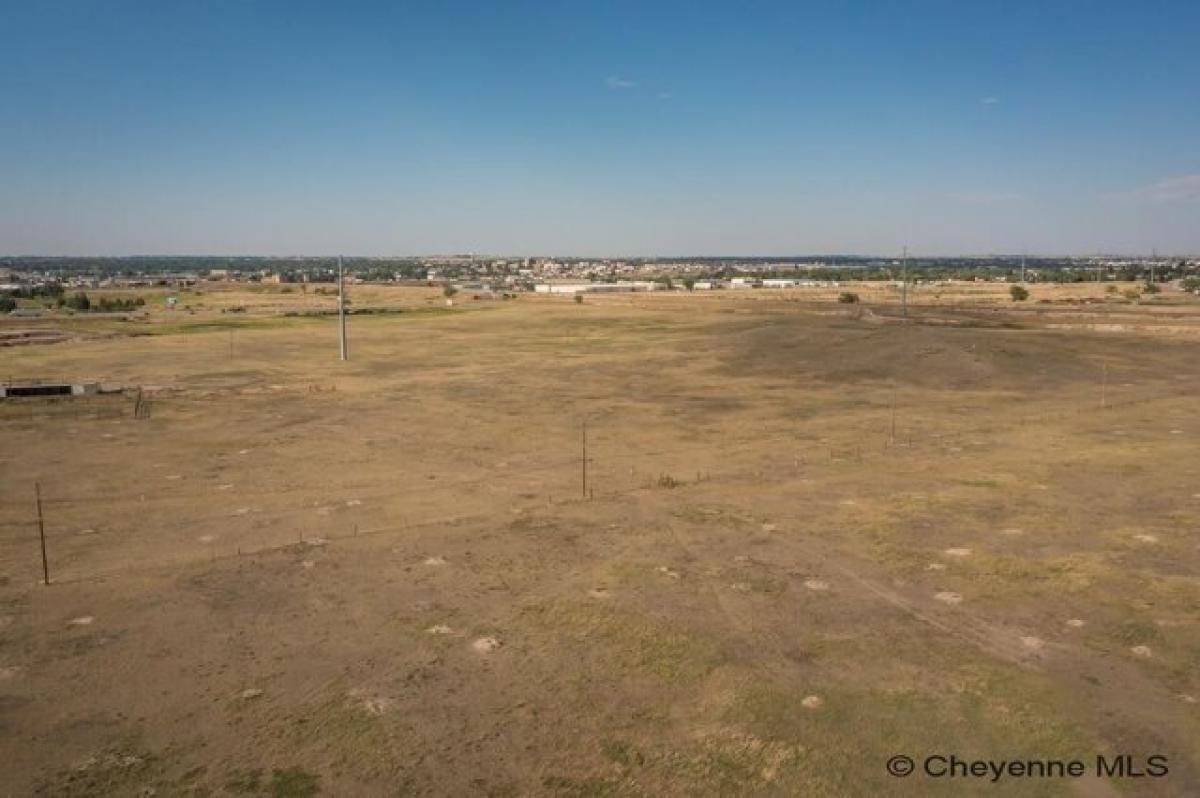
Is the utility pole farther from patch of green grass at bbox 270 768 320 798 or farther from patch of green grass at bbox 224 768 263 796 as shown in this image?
patch of green grass at bbox 224 768 263 796

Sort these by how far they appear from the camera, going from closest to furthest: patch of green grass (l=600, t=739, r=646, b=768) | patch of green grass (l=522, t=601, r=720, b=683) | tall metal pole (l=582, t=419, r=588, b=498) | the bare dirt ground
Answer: patch of green grass (l=600, t=739, r=646, b=768)
the bare dirt ground
patch of green grass (l=522, t=601, r=720, b=683)
tall metal pole (l=582, t=419, r=588, b=498)

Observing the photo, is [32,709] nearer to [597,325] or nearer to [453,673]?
[453,673]

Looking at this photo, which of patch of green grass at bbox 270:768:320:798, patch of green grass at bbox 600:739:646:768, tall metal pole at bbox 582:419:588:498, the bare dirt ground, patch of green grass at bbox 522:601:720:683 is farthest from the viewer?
tall metal pole at bbox 582:419:588:498

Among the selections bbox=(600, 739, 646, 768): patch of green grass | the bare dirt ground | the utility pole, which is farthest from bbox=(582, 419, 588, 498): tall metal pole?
bbox=(600, 739, 646, 768): patch of green grass

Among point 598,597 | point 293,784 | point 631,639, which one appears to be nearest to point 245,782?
point 293,784

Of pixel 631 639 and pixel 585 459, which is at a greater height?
pixel 631 639

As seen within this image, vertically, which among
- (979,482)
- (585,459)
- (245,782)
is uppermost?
(979,482)

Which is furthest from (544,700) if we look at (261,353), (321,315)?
(321,315)

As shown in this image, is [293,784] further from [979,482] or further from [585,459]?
[979,482]

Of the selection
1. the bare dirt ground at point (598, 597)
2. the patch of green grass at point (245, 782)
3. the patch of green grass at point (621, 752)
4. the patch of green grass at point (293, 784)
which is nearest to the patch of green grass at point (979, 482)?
the bare dirt ground at point (598, 597)
